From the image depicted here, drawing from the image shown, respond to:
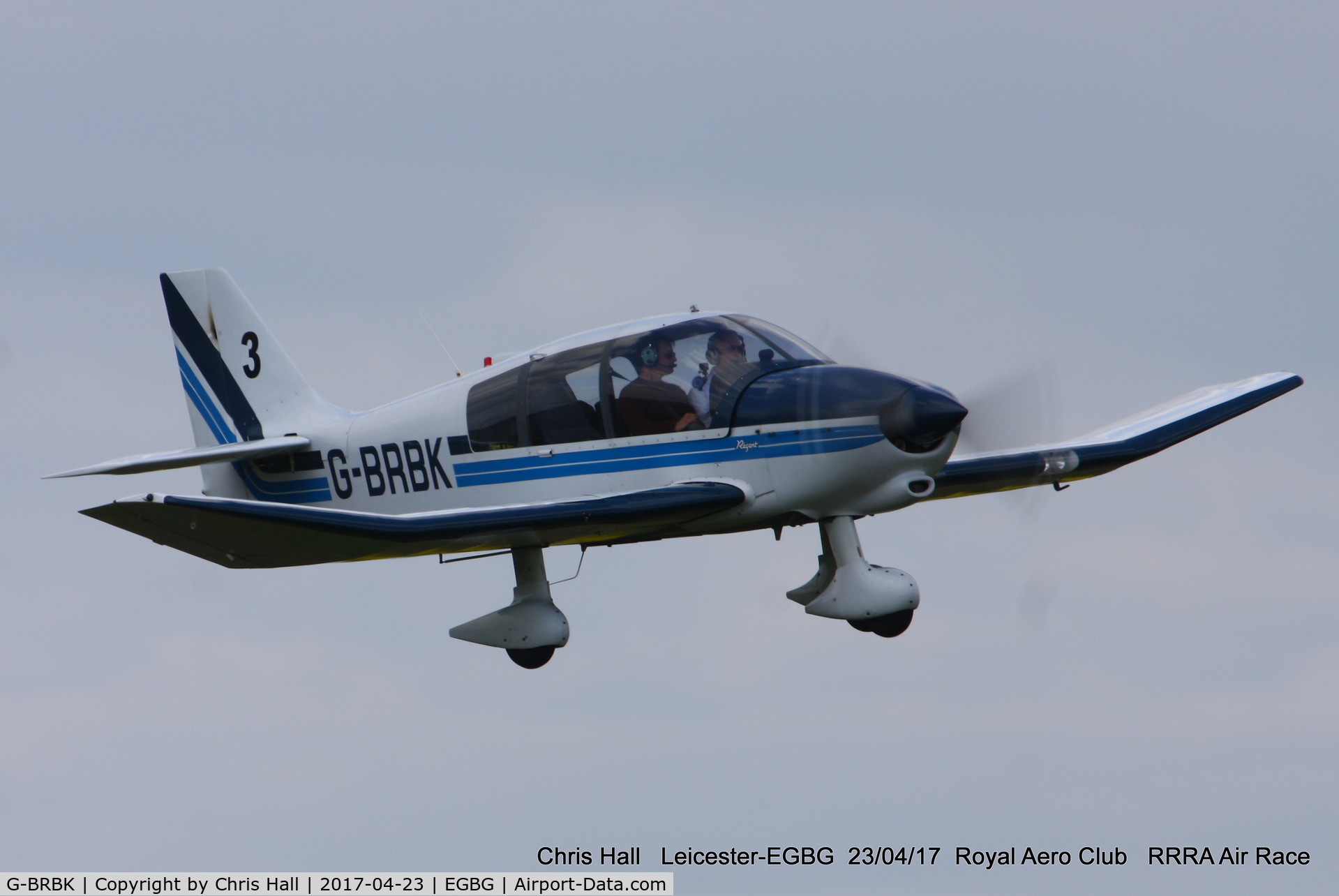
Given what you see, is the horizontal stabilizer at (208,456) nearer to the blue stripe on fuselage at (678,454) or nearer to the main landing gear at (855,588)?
the blue stripe on fuselage at (678,454)

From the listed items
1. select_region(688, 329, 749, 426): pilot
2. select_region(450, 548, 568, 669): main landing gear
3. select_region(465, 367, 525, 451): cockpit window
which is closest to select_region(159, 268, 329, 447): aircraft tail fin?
select_region(465, 367, 525, 451): cockpit window

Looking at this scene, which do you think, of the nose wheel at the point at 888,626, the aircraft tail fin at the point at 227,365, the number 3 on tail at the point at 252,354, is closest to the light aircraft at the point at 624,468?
the nose wheel at the point at 888,626

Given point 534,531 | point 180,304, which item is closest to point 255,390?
point 180,304

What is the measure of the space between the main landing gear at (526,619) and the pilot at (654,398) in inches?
72.4

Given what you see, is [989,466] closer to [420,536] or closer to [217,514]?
[420,536]

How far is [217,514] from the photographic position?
1202cm

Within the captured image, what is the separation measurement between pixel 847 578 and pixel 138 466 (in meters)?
7.73

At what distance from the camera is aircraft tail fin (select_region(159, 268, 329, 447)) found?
1853 centimetres

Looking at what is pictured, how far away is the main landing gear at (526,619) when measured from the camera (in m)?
15.5

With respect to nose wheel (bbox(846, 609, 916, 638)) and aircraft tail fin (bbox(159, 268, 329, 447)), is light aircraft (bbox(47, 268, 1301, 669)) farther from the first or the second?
aircraft tail fin (bbox(159, 268, 329, 447))

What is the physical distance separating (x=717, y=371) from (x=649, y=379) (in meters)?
0.60

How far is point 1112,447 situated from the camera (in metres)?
17.4

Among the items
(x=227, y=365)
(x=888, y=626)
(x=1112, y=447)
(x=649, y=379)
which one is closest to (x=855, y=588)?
(x=888, y=626)

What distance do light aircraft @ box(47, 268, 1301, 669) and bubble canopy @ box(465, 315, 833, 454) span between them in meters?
0.02
